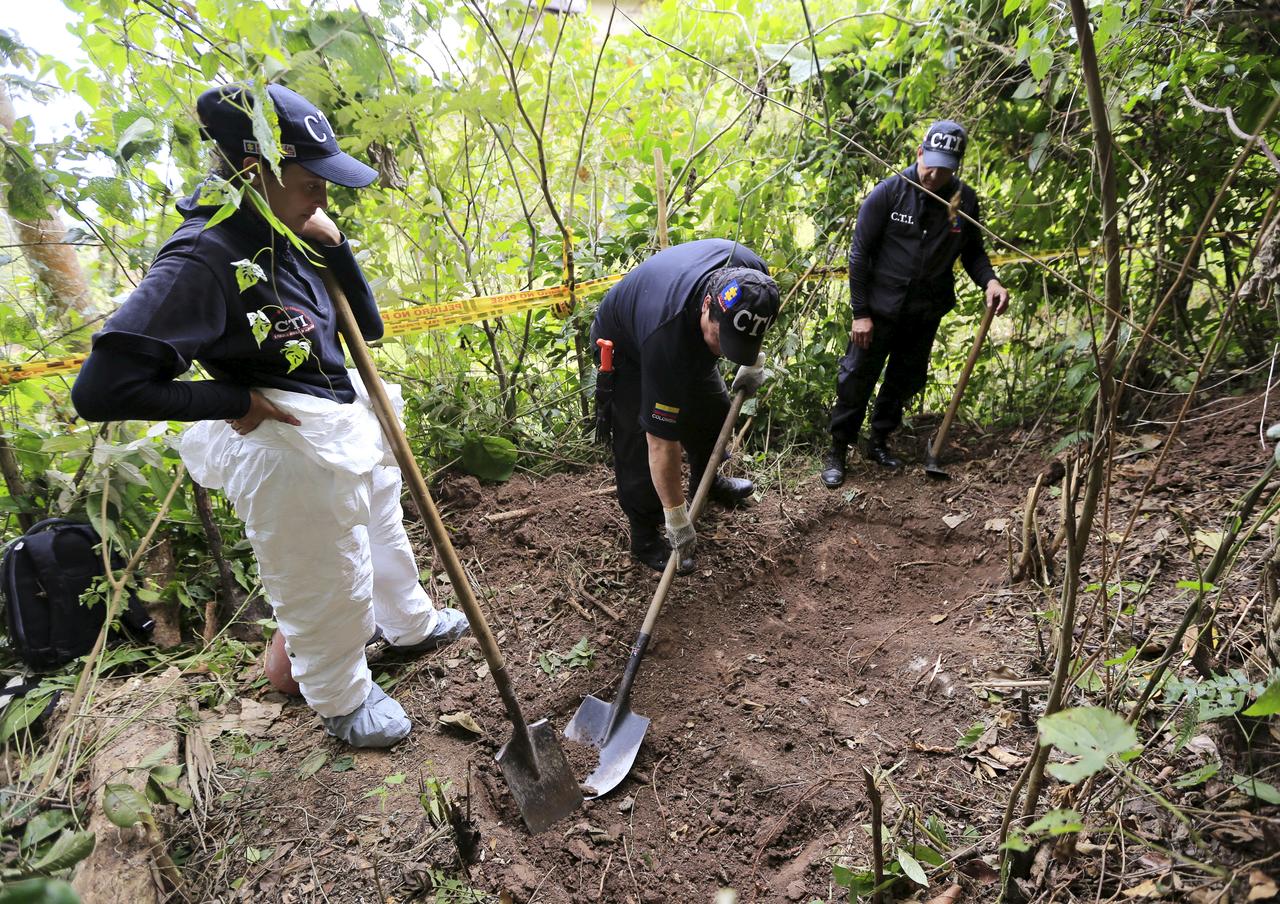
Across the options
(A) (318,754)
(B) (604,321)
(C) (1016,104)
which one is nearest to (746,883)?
(A) (318,754)

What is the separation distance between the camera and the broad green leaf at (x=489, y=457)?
3930 mm

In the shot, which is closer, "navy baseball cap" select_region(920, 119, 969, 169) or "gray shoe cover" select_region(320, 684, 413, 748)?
"gray shoe cover" select_region(320, 684, 413, 748)

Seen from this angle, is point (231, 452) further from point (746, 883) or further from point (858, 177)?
point (858, 177)

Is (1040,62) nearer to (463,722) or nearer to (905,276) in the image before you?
(905,276)

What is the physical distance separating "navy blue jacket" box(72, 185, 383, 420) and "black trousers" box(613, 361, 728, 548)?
1392 millimetres

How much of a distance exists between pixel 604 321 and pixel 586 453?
134 centimetres

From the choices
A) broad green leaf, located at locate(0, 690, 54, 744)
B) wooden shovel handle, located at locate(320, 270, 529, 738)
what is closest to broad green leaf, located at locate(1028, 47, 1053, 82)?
wooden shovel handle, located at locate(320, 270, 529, 738)

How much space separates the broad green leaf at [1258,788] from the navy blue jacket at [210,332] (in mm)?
2367

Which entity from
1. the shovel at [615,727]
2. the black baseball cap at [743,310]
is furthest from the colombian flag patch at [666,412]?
the shovel at [615,727]

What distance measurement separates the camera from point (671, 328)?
104 inches

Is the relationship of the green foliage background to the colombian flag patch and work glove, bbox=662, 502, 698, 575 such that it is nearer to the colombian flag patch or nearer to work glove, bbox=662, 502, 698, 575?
the colombian flag patch

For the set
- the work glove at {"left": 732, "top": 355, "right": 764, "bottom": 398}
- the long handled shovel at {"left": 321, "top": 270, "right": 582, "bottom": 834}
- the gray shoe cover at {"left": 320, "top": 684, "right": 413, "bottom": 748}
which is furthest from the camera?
the work glove at {"left": 732, "top": 355, "right": 764, "bottom": 398}

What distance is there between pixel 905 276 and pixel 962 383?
31.7 inches

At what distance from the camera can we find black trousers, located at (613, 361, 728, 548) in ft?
10.4
